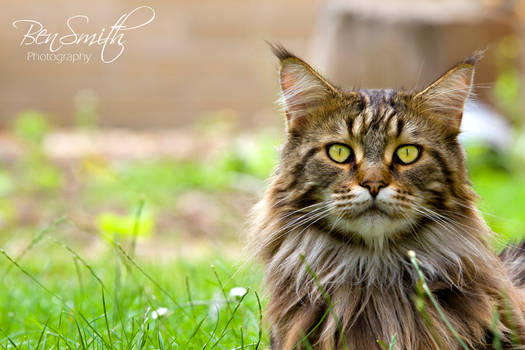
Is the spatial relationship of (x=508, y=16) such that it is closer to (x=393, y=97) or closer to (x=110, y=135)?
(x=110, y=135)

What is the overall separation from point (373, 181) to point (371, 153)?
11 cm

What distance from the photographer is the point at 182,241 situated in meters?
5.14

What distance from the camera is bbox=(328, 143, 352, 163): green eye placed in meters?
2.17

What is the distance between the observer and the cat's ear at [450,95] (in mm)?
2234

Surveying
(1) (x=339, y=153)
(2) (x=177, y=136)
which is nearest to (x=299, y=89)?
(1) (x=339, y=153)

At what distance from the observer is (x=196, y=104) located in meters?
9.61

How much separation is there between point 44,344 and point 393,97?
1.33m

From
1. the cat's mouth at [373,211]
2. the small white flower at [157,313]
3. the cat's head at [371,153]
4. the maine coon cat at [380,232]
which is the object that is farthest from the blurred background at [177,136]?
the cat's mouth at [373,211]

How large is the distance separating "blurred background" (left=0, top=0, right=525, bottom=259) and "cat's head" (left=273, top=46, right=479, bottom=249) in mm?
1891

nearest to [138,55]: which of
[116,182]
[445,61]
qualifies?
[116,182]

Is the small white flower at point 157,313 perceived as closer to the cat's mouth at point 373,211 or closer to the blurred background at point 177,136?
the blurred background at point 177,136

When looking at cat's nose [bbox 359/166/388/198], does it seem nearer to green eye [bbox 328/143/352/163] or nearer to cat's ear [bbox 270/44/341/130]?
green eye [bbox 328/143/352/163]

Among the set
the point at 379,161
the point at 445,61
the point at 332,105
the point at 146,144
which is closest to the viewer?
the point at 379,161

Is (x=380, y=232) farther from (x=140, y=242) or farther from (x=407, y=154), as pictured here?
(x=140, y=242)
